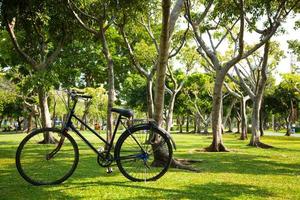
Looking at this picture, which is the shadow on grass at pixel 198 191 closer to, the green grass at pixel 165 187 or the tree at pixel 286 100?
the green grass at pixel 165 187

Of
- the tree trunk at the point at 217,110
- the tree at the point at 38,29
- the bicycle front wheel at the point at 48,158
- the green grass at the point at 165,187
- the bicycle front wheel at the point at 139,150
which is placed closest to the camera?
the green grass at the point at 165,187

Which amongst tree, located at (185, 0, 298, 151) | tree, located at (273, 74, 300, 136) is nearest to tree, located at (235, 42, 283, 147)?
tree, located at (185, 0, 298, 151)

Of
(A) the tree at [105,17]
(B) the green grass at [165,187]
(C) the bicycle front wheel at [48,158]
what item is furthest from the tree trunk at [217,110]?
(C) the bicycle front wheel at [48,158]

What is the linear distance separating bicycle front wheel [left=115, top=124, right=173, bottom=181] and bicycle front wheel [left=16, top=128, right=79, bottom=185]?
0.93m

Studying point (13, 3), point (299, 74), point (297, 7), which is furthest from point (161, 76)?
point (299, 74)

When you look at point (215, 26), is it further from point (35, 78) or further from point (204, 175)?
point (204, 175)

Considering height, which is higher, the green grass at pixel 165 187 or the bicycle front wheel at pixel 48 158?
the bicycle front wheel at pixel 48 158

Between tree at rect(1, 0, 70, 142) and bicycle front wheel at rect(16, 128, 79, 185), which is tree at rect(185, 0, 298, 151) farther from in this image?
bicycle front wheel at rect(16, 128, 79, 185)

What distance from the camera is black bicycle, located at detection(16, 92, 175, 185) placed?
800cm

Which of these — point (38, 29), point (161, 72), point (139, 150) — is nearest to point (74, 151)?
point (139, 150)

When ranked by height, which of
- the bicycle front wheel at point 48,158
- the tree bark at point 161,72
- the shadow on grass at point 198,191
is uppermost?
the tree bark at point 161,72

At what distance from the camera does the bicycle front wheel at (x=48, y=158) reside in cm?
791

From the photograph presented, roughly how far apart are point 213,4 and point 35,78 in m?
10.6

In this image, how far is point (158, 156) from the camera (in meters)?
9.61
